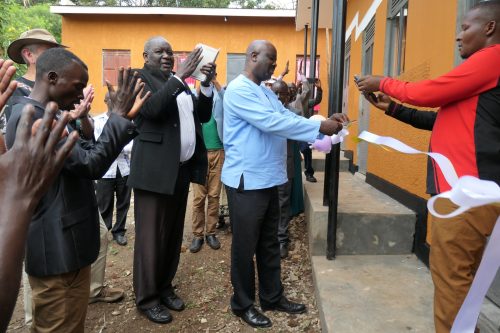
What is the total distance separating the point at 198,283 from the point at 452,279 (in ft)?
8.01

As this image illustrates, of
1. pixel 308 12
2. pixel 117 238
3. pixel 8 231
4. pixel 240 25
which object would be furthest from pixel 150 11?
pixel 8 231

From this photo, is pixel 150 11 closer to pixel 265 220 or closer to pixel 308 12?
pixel 308 12

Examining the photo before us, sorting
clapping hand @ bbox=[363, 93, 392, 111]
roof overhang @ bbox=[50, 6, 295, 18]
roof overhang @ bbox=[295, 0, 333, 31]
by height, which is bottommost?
clapping hand @ bbox=[363, 93, 392, 111]

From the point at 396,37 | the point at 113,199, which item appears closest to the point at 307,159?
the point at 396,37

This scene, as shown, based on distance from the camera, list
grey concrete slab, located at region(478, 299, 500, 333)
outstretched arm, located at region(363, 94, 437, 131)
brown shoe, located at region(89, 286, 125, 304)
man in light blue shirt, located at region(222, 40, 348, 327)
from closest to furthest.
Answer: grey concrete slab, located at region(478, 299, 500, 333) < outstretched arm, located at region(363, 94, 437, 131) < man in light blue shirt, located at region(222, 40, 348, 327) < brown shoe, located at region(89, 286, 125, 304)

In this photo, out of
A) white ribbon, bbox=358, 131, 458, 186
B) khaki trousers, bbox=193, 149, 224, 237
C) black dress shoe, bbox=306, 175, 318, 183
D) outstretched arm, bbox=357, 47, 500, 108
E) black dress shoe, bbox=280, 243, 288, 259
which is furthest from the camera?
black dress shoe, bbox=306, 175, 318, 183

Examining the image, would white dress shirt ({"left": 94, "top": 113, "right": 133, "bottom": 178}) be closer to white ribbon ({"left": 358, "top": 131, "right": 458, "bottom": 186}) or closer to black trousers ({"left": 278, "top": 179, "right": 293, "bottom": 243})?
black trousers ({"left": 278, "top": 179, "right": 293, "bottom": 243})

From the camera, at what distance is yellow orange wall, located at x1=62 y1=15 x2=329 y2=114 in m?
13.0

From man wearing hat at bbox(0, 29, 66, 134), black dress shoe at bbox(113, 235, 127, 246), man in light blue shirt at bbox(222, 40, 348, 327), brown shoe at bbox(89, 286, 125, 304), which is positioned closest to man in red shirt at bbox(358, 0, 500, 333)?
man in light blue shirt at bbox(222, 40, 348, 327)

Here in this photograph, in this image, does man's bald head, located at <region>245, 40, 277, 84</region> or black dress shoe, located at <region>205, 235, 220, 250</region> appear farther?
black dress shoe, located at <region>205, 235, 220, 250</region>

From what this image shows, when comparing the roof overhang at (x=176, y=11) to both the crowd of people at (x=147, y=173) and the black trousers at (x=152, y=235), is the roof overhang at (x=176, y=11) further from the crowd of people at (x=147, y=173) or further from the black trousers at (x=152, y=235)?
the black trousers at (x=152, y=235)

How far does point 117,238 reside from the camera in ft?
15.8

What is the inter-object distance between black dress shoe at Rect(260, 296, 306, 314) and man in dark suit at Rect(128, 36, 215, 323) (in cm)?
73

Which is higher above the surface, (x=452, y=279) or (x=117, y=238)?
(x=452, y=279)
